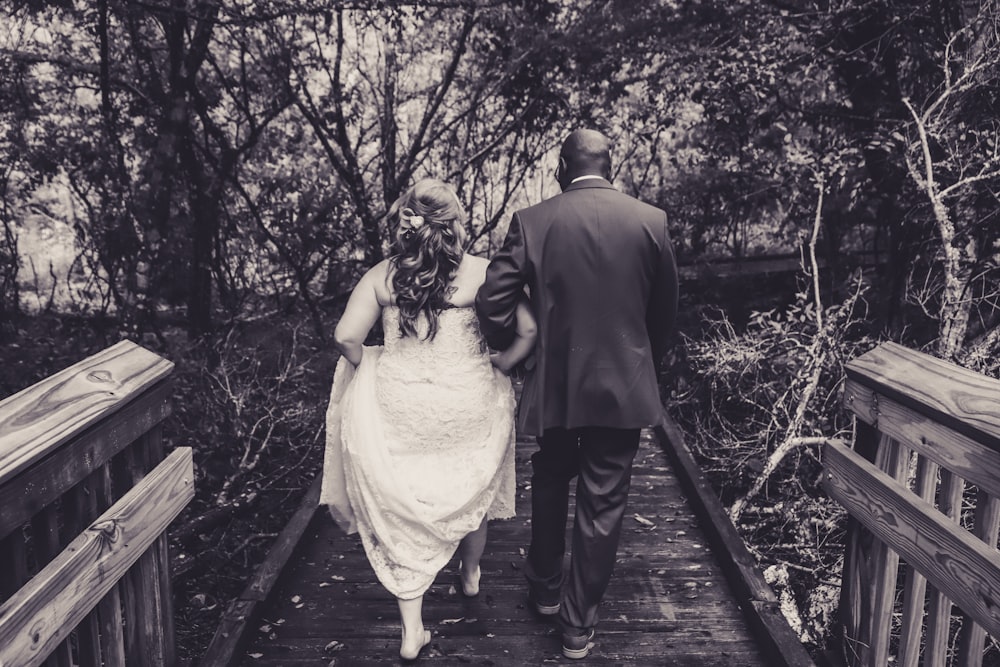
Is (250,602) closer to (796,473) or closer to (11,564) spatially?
(11,564)

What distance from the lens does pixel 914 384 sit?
7.90ft

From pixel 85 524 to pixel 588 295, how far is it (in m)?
1.91

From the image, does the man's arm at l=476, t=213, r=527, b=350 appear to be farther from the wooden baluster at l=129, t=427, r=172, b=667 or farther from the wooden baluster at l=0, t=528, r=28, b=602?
the wooden baluster at l=0, t=528, r=28, b=602

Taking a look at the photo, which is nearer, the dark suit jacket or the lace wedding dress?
the dark suit jacket

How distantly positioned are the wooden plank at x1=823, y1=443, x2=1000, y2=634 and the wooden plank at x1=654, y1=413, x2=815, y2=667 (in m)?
0.71

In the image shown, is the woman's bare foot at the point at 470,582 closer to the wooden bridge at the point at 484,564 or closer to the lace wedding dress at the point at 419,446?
the wooden bridge at the point at 484,564

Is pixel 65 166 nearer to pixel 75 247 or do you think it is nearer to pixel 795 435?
pixel 75 247

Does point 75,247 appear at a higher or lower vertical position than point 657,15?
lower

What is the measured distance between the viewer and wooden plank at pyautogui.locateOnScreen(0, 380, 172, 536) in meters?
1.77

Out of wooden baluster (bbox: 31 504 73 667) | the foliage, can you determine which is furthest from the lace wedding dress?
the foliage

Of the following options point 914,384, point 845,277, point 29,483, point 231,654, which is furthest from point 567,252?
point 845,277

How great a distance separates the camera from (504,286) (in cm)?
296

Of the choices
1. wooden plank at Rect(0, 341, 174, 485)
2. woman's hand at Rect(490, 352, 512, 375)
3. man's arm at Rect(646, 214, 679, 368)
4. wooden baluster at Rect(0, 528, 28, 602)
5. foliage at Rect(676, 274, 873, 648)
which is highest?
man's arm at Rect(646, 214, 679, 368)

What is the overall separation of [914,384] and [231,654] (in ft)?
9.26
